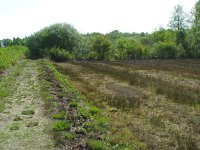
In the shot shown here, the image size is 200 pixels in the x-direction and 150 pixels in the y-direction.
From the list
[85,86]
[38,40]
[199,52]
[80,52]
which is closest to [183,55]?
[199,52]

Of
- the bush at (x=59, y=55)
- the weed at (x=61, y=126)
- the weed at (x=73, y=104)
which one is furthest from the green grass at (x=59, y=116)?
the bush at (x=59, y=55)

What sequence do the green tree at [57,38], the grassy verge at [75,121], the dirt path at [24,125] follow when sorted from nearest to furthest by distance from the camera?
the dirt path at [24,125] → the grassy verge at [75,121] → the green tree at [57,38]

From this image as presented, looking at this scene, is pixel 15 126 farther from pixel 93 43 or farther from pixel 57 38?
pixel 93 43

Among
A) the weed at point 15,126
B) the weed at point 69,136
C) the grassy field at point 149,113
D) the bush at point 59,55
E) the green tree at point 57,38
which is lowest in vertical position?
the grassy field at point 149,113

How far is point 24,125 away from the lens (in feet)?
48.7

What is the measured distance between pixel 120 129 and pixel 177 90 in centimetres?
1128

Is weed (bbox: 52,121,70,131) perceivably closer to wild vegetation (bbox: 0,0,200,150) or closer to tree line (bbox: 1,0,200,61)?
wild vegetation (bbox: 0,0,200,150)

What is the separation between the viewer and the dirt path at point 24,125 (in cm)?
1231

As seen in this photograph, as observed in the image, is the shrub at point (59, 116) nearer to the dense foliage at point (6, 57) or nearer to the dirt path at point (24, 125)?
the dirt path at point (24, 125)

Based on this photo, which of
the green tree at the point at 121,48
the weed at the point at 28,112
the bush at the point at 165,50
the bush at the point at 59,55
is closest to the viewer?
the weed at the point at 28,112

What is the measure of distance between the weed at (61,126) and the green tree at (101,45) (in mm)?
89260

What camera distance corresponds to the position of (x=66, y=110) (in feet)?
57.6

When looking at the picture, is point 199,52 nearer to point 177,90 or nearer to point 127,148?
point 177,90

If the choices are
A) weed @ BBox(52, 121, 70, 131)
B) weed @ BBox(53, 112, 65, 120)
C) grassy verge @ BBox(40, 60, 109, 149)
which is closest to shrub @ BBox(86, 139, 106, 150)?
grassy verge @ BBox(40, 60, 109, 149)
